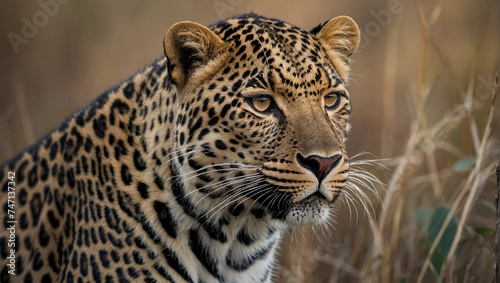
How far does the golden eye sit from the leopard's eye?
0.41m

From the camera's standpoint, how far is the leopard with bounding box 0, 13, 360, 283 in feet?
13.0

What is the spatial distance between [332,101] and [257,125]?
57 cm

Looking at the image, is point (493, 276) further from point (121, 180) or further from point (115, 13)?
point (115, 13)

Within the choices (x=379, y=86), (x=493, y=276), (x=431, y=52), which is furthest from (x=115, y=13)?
(x=493, y=276)

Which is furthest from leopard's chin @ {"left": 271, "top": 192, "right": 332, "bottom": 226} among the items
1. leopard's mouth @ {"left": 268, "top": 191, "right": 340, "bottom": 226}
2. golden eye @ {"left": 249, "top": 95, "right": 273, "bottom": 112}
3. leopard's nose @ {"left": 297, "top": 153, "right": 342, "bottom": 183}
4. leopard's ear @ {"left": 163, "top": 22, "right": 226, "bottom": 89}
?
leopard's ear @ {"left": 163, "top": 22, "right": 226, "bottom": 89}

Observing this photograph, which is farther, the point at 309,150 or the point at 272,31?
the point at 272,31

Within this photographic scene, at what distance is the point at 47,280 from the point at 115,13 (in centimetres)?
647

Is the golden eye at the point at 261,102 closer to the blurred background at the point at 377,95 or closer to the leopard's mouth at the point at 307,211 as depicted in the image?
Result: the leopard's mouth at the point at 307,211

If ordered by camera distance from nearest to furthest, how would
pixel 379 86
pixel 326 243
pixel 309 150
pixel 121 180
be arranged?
pixel 309 150
pixel 121 180
pixel 326 243
pixel 379 86

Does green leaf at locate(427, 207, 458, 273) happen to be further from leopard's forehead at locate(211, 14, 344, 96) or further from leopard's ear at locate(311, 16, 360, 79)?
leopard's forehead at locate(211, 14, 344, 96)

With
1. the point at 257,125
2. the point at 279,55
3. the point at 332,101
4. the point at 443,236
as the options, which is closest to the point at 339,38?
the point at 332,101

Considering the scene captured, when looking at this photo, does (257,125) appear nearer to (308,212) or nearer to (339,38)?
(308,212)

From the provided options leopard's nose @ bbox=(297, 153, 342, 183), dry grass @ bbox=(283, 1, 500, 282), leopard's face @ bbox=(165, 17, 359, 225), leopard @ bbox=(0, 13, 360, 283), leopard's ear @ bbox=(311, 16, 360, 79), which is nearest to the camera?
leopard's nose @ bbox=(297, 153, 342, 183)

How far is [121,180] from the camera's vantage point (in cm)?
427
